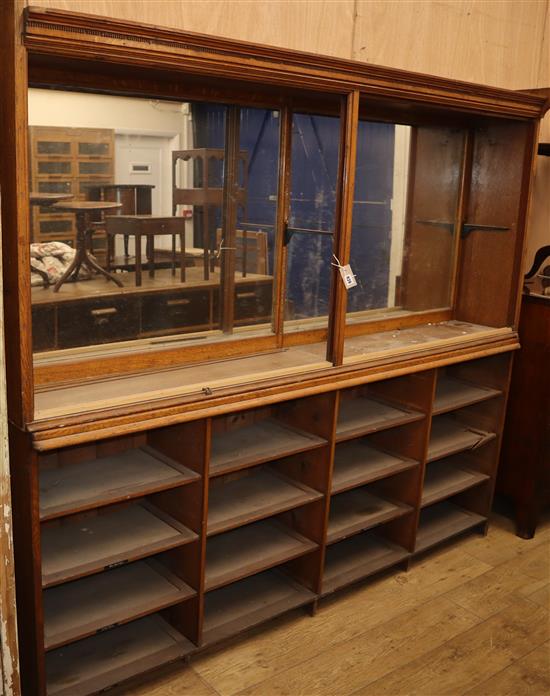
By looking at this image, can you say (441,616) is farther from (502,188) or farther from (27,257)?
(27,257)

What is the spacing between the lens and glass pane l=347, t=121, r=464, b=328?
3268 mm

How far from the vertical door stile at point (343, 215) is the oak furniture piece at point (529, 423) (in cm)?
125

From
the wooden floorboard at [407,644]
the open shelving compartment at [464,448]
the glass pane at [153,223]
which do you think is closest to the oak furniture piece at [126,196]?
the glass pane at [153,223]

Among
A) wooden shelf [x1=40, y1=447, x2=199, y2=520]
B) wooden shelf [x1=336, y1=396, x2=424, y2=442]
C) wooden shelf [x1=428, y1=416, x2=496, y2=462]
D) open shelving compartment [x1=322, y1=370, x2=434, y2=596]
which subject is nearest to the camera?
wooden shelf [x1=40, y1=447, x2=199, y2=520]

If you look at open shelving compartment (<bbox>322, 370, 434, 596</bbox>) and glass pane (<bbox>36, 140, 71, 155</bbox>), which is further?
open shelving compartment (<bbox>322, 370, 434, 596</bbox>)

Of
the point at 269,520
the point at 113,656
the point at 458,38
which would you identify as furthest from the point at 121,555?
the point at 458,38

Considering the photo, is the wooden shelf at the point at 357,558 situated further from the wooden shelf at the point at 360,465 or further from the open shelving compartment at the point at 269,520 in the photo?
the wooden shelf at the point at 360,465

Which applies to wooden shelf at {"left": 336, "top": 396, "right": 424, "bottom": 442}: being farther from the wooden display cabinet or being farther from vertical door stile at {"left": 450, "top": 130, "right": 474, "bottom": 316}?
vertical door stile at {"left": 450, "top": 130, "right": 474, "bottom": 316}

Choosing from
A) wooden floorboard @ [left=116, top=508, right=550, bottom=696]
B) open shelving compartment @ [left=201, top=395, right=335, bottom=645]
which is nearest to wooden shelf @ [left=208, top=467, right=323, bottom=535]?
open shelving compartment @ [left=201, top=395, right=335, bottom=645]

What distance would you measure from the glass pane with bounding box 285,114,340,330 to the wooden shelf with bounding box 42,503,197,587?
0.97m

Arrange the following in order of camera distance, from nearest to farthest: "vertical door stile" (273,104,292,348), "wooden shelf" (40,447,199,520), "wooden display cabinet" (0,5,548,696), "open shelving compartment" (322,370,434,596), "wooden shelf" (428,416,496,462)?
"wooden display cabinet" (0,5,548,696), "wooden shelf" (40,447,199,520), "vertical door stile" (273,104,292,348), "open shelving compartment" (322,370,434,596), "wooden shelf" (428,416,496,462)

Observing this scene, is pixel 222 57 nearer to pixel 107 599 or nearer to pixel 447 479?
pixel 107 599

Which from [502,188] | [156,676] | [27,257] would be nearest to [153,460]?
[156,676]

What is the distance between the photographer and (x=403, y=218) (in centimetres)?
347
